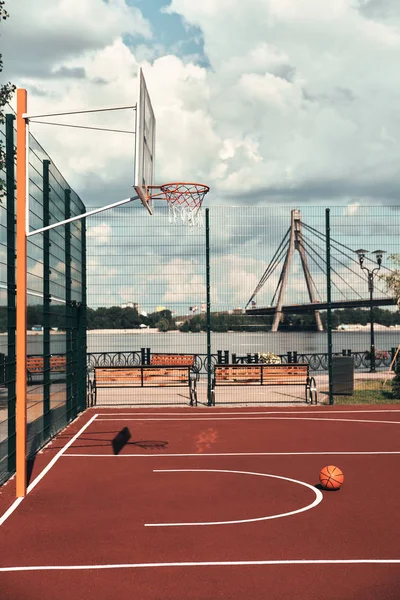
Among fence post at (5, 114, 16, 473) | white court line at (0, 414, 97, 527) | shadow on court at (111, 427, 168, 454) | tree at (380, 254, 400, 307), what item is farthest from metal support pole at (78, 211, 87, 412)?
tree at (380, 254, 400, 307)

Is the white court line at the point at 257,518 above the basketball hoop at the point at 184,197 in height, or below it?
below

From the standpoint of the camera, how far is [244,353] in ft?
73.0

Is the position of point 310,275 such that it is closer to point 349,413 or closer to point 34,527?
point 349,413

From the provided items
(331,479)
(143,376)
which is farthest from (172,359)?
(331,479)

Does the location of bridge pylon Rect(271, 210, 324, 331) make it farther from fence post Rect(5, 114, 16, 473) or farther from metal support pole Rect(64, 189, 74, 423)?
fence post Rect(5, 114, 16, 473)

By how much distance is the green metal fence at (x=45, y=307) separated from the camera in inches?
424

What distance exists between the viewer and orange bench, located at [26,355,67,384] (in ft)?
45.3

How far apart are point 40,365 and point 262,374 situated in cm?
786

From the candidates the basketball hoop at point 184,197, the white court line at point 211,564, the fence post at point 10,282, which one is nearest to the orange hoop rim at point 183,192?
the basketball hoop at point 184,197

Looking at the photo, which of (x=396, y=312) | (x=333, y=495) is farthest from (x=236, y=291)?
(x=333, y=495)

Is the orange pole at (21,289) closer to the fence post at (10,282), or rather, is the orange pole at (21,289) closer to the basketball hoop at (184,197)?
the fence post at (10,282)

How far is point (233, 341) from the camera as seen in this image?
2056 centimetres

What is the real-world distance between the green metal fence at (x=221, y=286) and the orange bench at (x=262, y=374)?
0.37m

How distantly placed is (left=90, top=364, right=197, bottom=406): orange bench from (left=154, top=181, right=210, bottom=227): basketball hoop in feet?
18.4
